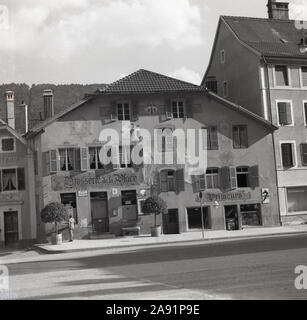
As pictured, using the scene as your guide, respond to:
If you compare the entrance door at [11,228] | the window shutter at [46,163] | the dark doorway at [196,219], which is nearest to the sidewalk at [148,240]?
the dark doorway at [196,219]

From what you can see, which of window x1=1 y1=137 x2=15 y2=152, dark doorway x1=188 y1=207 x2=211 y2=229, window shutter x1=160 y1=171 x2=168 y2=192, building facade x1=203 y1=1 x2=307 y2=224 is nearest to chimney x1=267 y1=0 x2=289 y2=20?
building facade x1=203 y1=1 x2=307 y2=224

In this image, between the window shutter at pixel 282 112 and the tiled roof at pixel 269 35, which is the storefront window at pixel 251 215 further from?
the tiled roof at pixel 269 35

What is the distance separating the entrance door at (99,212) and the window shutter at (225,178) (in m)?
7.65

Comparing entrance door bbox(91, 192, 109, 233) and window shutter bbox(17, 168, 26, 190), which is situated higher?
window shutter bbox(17, 168, 26, 190)

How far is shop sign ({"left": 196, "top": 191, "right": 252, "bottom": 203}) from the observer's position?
1460 inches

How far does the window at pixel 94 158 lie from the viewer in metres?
35.7

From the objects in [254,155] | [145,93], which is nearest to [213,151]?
[254,155]

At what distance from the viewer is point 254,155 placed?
3838 cm

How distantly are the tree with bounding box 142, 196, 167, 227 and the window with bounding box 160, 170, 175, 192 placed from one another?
2468mm

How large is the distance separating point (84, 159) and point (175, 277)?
71.2 feet

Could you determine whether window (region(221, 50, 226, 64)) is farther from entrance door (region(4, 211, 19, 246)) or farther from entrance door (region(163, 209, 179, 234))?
entrance door (region(4, 211, 19, 246))

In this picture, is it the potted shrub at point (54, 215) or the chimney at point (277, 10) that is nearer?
the potted shrub at point (54, 215)

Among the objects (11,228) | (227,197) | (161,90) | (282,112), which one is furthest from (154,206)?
(282,112)

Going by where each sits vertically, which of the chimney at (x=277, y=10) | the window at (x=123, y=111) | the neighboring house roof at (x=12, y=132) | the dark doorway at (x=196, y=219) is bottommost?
the dark doorway at (x=196, y=219)
